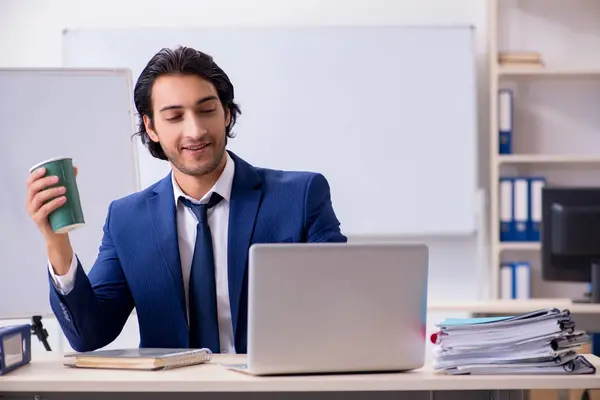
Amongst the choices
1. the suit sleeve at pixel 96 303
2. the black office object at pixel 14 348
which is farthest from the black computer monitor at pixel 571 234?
the black office object at pixel 14 348

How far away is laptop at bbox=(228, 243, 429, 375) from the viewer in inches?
60.7

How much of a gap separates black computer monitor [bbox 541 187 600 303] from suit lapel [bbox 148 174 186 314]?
1910 millimetres

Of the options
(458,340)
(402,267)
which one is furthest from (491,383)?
(402,267)

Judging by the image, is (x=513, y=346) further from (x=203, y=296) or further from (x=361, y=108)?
(x=361, y=108)

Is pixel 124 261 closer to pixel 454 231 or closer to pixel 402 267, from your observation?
pixel 402 267

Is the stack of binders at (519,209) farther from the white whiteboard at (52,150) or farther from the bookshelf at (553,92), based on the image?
the white whiteboard at (52,150)

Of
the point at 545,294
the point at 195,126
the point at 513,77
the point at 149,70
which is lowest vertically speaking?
the point at 545,294

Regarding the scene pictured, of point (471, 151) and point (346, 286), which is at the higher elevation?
point (471, 151)

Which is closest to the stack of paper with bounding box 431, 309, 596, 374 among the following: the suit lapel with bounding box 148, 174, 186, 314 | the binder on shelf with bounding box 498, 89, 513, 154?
the suit lapel with bounding box 148, 174, 186, 314

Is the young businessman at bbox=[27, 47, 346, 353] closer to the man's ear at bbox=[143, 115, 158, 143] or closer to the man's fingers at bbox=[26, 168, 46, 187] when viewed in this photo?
the man's ear at bbox=[143, 115, 158, 143]

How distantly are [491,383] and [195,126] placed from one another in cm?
92

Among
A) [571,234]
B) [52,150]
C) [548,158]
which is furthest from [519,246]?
[52,150]

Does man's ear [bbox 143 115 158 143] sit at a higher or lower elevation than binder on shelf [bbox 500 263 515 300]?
higher

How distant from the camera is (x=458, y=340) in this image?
163 centimetres
